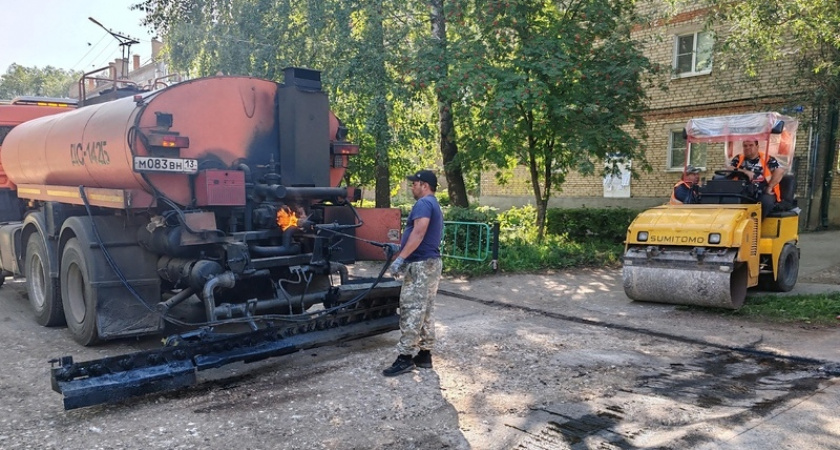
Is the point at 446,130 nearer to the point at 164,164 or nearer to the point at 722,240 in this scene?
the point at 722,240

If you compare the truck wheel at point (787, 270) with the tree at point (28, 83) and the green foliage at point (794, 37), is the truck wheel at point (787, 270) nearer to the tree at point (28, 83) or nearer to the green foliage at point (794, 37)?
the green foliage at point (794, 37)

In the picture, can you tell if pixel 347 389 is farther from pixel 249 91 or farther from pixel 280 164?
pixel 249 91

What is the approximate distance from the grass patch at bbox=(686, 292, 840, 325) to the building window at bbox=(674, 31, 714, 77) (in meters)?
10.9

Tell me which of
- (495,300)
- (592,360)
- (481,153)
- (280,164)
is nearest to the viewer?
(592,360)

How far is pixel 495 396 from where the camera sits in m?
4.91

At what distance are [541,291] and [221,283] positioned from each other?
541 centimetres

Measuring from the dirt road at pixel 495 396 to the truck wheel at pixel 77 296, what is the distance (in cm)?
20

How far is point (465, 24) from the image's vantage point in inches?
474

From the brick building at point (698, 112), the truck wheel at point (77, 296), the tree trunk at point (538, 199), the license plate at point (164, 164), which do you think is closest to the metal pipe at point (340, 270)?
the license plate at point (164, 164)

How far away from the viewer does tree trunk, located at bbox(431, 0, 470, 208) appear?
12.0m

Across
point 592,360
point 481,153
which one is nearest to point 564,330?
point 592,360

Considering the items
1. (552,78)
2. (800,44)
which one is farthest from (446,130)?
(800,44)

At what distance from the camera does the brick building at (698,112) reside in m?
15.9

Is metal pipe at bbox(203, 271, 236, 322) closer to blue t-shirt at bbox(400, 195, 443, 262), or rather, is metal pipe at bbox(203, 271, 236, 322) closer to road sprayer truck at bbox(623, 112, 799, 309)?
blue t-shirt at bbox(400, 195, 443, 262)
